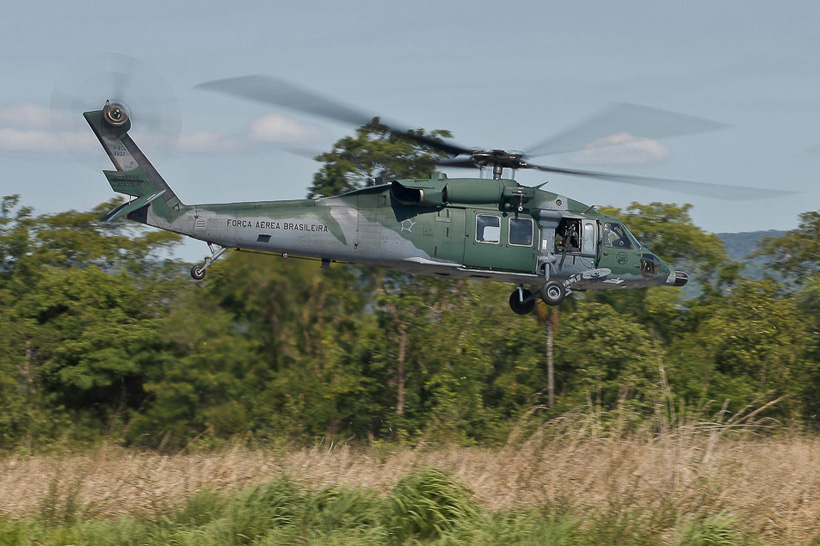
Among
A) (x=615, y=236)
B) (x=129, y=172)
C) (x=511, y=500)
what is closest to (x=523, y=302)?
(x=615, y=236)

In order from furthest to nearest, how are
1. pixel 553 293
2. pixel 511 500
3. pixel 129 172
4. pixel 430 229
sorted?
1. pixel 553 293
2. pixel 430 229
3. pixel 129 172
4. pixel 511 500

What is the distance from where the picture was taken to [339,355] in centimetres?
2744

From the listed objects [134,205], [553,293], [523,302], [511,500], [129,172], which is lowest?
[511,500]

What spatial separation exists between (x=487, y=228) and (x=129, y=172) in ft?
20.0

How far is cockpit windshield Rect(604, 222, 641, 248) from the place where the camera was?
659 inches

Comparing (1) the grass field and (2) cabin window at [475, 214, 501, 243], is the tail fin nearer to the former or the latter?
(1) the grass field

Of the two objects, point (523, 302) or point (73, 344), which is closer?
→ point (523, 302)

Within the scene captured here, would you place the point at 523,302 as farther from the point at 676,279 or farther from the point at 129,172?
the point at 129,172

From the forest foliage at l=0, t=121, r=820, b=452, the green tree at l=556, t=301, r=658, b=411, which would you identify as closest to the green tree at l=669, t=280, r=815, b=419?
the forest foliage at l=0, t=121, r=820, b=452

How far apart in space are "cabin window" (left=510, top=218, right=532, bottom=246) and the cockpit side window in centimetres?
157

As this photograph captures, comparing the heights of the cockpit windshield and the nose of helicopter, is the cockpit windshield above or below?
Answer: above

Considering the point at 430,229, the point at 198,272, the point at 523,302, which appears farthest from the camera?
the point at 523,302

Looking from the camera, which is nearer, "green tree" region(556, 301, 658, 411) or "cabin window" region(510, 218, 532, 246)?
"cabin window" region(510, 218, 532, 246)

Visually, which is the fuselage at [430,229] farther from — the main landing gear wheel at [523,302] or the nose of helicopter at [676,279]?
the nose of helicopter at [676,279]
